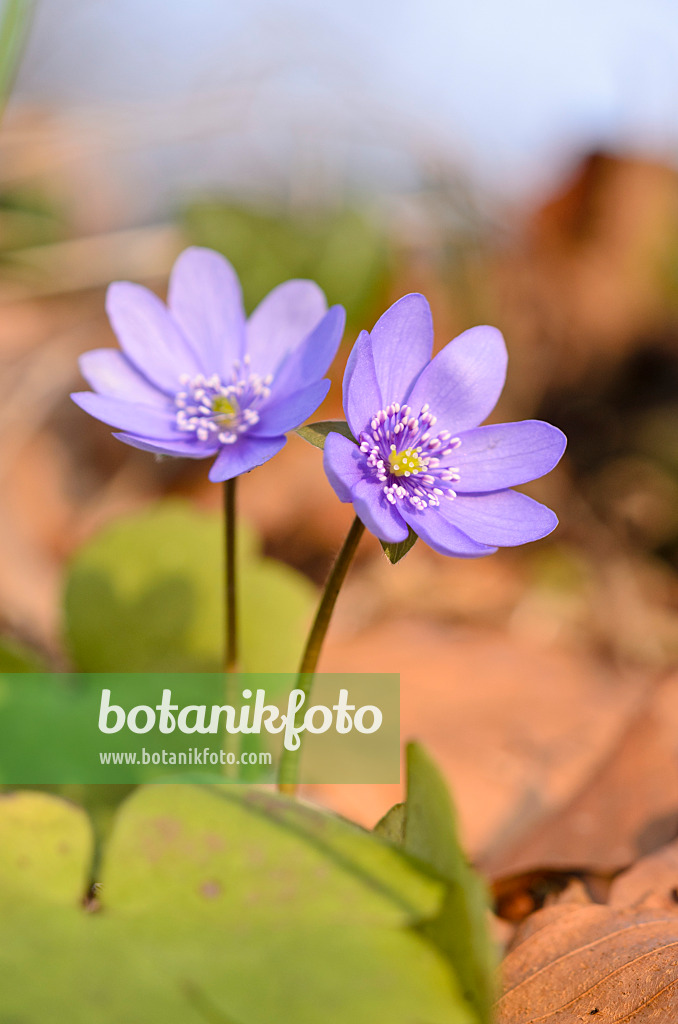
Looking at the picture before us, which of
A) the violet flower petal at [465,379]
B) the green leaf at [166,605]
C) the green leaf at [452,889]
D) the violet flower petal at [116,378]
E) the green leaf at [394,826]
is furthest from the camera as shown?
the green leaf at [166,605]

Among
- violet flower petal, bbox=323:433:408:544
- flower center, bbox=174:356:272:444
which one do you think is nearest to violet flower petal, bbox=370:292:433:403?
violet flower petal, bbox=323:433:408:544

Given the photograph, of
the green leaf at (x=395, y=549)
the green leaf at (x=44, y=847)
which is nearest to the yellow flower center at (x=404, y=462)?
the green leaf at (x=395, y=549)

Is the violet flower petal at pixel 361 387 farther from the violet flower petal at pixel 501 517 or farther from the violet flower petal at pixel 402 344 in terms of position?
the violet flower petal at pixel 501 517

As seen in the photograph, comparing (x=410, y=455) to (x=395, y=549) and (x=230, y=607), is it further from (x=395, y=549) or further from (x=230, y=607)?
(x=230, y=607)

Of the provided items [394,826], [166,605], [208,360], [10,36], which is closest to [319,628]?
[394,826]

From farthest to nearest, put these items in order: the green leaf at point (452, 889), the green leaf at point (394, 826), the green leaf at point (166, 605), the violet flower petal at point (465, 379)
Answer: the green leaf at point (166, 605) < the violet flower petal at point (465, 379) < the green leaf at point (394, 826) < the green leaf at point (452, 889)

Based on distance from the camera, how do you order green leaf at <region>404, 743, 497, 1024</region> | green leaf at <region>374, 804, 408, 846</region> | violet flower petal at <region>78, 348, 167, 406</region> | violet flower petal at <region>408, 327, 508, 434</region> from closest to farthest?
green leaf at <region>404, 743, 497, 1024</region>
green leaf at <region>374, 804, 408, 846</region>
violet flower petal at <region>408, 327, 508, 434</region>
violet flower petal at <region>78, 348, 167, 406</region>

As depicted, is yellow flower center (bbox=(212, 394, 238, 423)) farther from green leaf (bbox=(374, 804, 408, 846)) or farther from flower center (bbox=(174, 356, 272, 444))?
green leaf (bbox=(374, 804, 408, 846))
